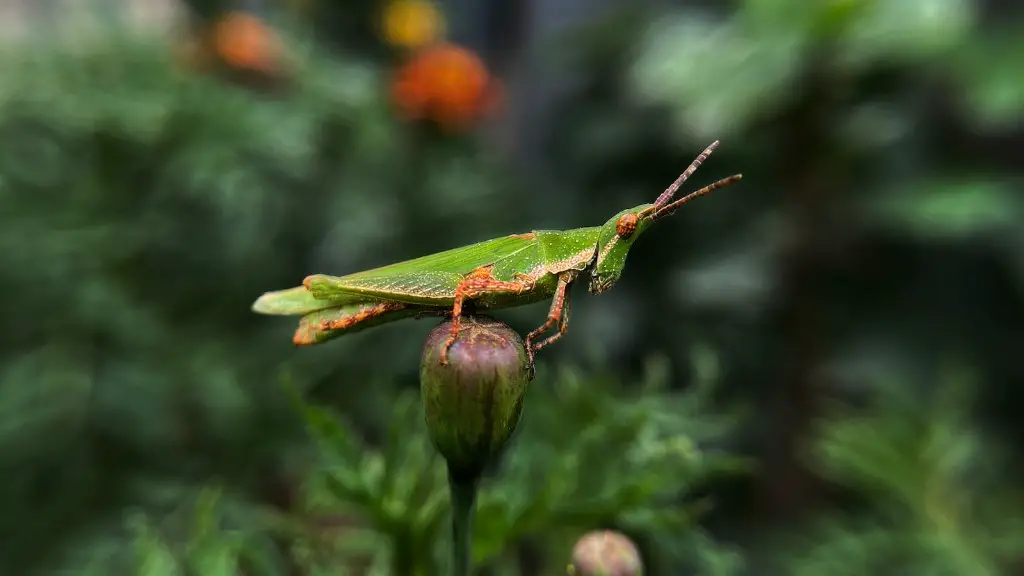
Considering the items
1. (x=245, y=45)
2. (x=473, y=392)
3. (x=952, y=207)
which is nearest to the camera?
(x=473, y=392)

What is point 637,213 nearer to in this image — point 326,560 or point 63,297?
point 326,560

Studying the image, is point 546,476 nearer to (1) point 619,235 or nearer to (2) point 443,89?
(1) point 619,235

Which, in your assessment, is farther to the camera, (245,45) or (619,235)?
(245,45)

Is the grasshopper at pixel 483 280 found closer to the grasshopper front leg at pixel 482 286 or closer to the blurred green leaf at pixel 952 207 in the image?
the grasshopper front leg at pixel 482 286

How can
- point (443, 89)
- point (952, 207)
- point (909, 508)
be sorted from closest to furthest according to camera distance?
point (909, 508), point (952, 207), point (443, 89)

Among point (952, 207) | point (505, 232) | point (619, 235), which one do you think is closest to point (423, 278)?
point (619, 235)
